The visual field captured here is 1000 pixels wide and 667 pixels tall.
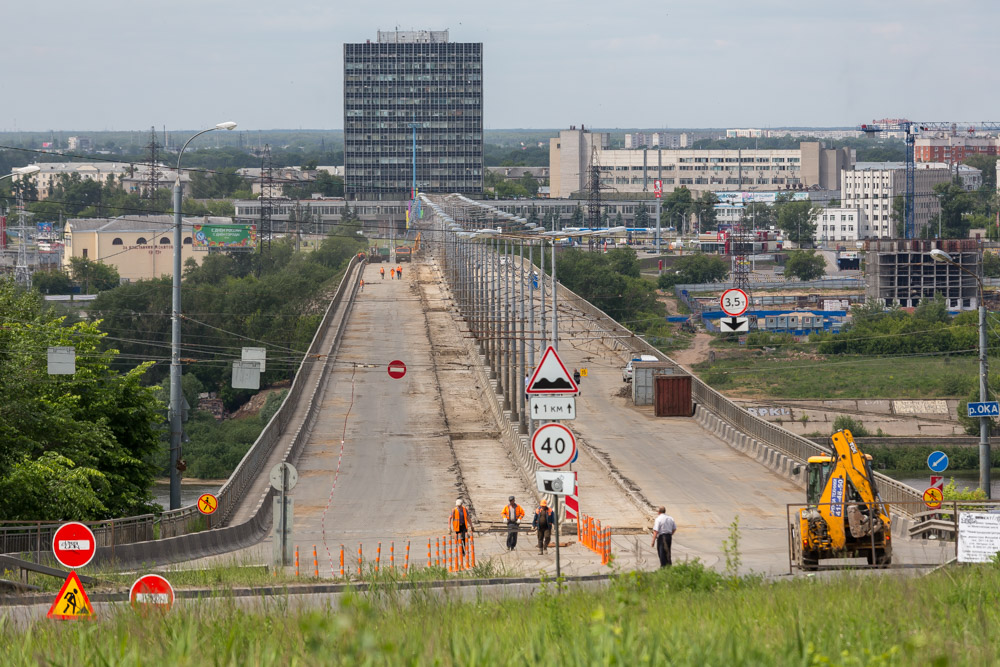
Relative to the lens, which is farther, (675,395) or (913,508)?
(675,395)

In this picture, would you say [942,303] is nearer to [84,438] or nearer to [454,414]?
[454,414]

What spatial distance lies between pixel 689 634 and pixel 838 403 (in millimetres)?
94641

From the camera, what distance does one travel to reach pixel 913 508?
33.4 m

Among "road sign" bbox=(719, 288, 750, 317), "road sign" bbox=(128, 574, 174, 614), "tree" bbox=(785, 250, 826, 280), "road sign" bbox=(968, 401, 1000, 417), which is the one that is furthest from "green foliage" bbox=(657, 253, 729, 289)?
"road sign" bbox=(128, 574, 174, 614)

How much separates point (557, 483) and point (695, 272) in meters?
160

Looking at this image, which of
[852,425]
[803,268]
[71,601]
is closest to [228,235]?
[803,268]

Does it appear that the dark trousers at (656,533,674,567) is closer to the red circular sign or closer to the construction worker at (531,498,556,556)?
the construction worker at (531,498,556,556)

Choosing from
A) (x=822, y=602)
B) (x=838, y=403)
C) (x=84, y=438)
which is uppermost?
(x=822, y=602)

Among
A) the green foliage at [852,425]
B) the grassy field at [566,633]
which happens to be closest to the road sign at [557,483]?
the grassy field at [566,633]

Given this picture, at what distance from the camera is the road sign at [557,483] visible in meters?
17.5

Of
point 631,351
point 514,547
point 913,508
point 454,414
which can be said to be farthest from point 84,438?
point 631,351

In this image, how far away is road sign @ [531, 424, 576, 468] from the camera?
671 inches

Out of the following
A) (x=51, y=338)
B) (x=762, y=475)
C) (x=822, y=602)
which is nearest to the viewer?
(x=822, y=602)

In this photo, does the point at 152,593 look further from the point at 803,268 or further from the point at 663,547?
the point at 803,268
